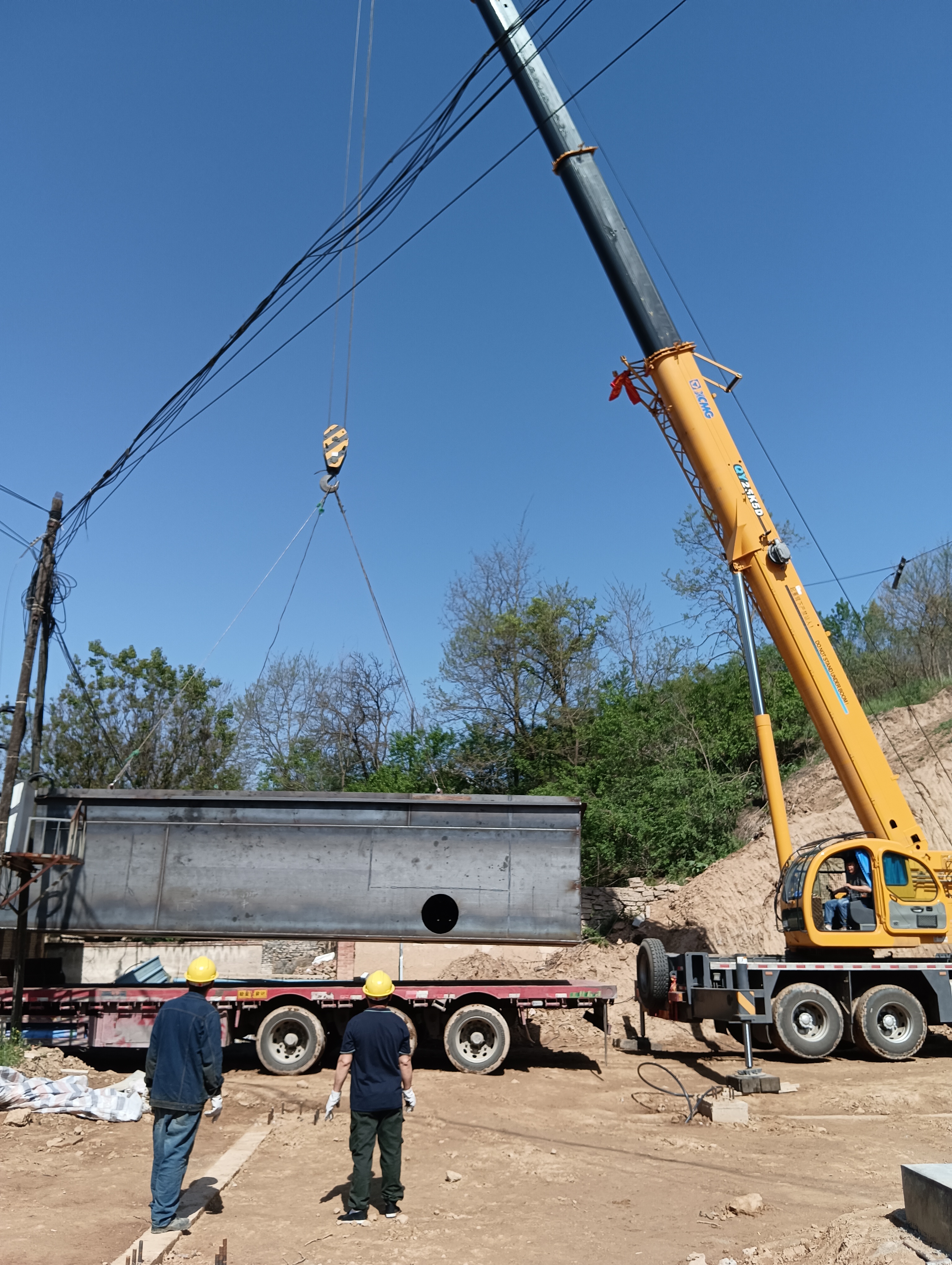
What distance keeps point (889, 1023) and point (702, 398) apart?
10.4 m

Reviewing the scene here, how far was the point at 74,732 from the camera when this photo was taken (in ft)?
116

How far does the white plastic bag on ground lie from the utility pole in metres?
2.91

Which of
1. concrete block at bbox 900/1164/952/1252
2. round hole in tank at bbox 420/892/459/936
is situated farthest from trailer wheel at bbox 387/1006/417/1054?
concrete block at bbox 900/1164/952/1252

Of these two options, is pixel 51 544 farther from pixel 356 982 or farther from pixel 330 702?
pixel 330 702

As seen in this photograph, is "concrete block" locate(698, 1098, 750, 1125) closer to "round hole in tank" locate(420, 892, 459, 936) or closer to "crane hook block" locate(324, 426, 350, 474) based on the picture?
"round hole in tank" locate(420, 892, 459, 936)

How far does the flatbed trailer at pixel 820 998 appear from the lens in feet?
46.2

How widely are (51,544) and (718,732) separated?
21.1 m

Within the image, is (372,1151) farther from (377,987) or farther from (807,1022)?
(807,1022)

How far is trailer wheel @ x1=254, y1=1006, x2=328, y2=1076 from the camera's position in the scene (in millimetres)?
13367

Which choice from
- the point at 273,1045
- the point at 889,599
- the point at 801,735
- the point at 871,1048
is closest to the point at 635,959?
the point at 871,1048

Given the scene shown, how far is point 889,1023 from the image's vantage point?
14336 mm

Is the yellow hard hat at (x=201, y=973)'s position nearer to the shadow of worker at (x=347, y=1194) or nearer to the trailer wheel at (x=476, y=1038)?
the shadow of worker at (x=347, y=1194)

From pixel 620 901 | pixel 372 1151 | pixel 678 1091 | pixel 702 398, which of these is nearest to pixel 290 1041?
pixel 678 1091

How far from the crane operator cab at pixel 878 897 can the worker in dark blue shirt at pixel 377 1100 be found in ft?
29.5
